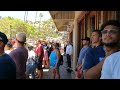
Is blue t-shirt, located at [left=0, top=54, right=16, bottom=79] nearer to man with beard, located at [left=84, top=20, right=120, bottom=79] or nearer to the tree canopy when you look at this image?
the tree canopy

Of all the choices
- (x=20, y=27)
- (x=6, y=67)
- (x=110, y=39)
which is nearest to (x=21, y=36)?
(x=6, y=67)

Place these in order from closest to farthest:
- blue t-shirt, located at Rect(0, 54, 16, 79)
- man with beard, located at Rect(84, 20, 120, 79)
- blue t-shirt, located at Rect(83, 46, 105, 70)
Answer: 1. man with beard, located at Rect(84, 20, 120, 79)
2. blue t-shirt, located at Rect(0, 54, 16, 79)
3. blue t-shirt, located at Rect(83, 46, 105, 70)

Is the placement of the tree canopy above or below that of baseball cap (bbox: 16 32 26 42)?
above

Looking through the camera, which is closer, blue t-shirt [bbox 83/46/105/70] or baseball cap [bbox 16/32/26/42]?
blue t-shirt [bbox 83/46/105/70]

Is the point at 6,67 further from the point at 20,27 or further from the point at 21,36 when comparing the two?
the point at 20,27

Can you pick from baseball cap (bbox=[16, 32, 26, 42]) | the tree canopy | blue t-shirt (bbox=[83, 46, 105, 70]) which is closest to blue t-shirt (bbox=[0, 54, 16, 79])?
the tree canopy

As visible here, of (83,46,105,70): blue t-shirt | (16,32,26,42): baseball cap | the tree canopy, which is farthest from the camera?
the tree canopy

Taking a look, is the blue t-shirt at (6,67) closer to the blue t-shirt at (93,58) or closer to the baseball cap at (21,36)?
the blue t-shirt at (93,58)

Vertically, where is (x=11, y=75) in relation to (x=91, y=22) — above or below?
below

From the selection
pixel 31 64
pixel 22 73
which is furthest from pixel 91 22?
pixel 22 73
